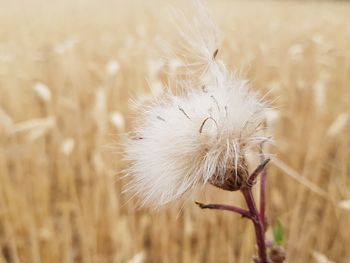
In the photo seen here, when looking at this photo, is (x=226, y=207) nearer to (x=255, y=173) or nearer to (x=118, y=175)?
(x=255, y=173)

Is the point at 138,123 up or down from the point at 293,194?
up

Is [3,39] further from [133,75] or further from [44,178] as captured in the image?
[44,178]

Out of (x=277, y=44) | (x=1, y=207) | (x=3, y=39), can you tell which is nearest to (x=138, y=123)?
(x=1, y=207)

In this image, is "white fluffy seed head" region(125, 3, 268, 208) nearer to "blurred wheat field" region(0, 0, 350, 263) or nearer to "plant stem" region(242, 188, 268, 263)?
"plant stem" region(242, 188, 268, 263)

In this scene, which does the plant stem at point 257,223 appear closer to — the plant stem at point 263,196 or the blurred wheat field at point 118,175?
the plant stem at point 263,196

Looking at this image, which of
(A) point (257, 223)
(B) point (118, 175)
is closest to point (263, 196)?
(A) point (257, 223)

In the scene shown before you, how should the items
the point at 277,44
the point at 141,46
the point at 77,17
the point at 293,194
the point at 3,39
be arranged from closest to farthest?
the point at 293,194 → the point at 141,46 → the point at 277,44 → the point at 3,39 → the point at 77,17
